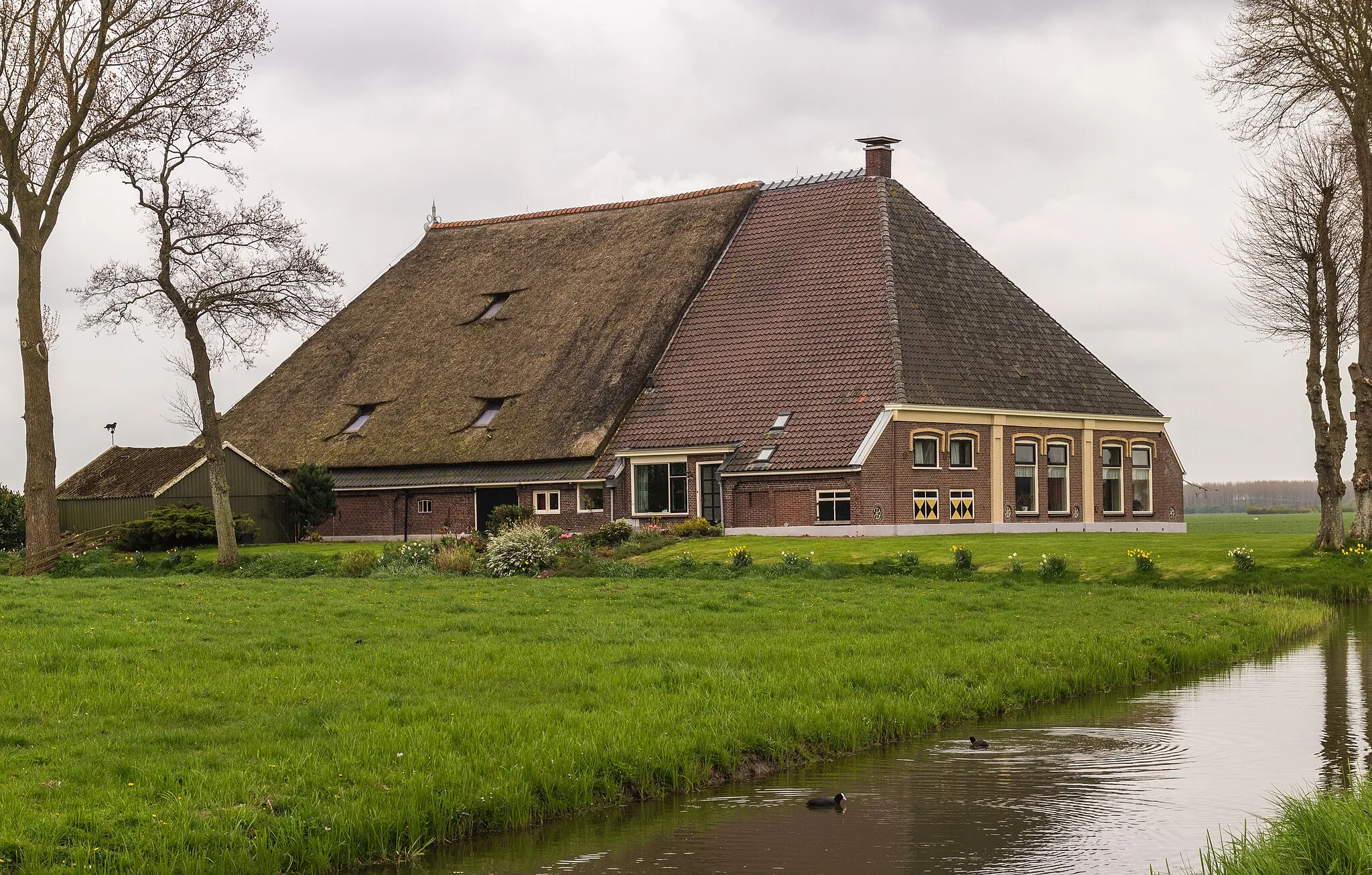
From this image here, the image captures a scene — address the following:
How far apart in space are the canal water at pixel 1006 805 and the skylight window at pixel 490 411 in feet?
110

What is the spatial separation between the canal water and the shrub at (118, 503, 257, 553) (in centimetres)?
3265

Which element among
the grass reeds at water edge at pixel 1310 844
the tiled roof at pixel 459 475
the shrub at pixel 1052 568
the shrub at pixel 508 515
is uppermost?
the tiled roof at pixel 459 475

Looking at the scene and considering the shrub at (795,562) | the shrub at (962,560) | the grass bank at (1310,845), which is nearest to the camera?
the grass bank at (1310,845)

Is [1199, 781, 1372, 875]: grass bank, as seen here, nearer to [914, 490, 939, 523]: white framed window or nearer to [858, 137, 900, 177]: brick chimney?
[914, 490, 939, 523]: white framed window

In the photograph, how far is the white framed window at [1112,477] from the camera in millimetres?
45188

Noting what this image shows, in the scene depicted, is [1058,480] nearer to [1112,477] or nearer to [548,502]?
[1112,477]

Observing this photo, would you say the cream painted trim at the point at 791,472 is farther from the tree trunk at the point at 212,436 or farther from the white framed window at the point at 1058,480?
the tree trunk at the point at 212,436

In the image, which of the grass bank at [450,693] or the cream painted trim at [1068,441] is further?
the cream painted trim at [1068,441]

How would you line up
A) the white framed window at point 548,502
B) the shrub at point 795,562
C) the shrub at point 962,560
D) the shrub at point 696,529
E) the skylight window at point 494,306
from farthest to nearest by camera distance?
the skylight window at point 494,306
the white framed window at point 548,502
the shrub at point 696,529
the shrub at point 795,562
the shrub at point 962,560

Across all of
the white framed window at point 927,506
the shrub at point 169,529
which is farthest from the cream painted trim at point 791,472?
the shrub at point 169,529

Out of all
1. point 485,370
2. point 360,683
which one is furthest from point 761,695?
point 485,370

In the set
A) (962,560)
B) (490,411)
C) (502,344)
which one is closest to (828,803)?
(962,560)

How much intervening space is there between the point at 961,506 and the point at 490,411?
50.9 ft

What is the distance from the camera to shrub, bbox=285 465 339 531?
47.6 meters
